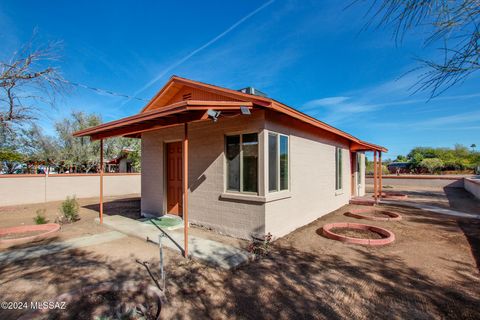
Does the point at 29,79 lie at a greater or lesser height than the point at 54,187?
greater

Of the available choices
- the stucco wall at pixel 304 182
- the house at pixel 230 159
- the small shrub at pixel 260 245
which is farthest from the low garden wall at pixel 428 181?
the small shrub at pixel 260 245

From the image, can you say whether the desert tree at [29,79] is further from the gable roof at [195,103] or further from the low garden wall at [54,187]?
the low garden wall at [54,187]

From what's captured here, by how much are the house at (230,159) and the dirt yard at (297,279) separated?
3.56 ft

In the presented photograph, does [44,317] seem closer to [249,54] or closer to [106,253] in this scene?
[106,253]

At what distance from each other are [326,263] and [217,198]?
9.00 ft

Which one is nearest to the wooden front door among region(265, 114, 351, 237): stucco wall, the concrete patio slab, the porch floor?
the porch floor

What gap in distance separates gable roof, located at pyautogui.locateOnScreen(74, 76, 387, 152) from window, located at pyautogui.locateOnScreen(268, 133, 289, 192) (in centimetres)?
65

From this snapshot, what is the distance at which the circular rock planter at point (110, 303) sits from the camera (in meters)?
2.50

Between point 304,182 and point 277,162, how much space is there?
5.33ft

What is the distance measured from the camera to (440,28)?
172cm

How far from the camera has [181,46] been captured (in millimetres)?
11477

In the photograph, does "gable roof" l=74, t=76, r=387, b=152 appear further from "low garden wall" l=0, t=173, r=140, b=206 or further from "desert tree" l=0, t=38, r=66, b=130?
"low garden wall" l=0, t=173, r=140, b=206

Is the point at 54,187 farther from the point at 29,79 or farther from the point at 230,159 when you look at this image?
the point at 230,159

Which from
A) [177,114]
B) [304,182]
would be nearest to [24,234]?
[177,114]
